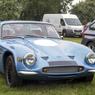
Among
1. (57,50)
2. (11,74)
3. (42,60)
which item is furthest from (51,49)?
(11,74)

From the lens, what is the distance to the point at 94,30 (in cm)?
890

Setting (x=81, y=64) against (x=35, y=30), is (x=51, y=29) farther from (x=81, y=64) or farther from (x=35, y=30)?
(x=81, y=64)

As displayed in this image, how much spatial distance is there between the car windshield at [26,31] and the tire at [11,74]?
1066mm

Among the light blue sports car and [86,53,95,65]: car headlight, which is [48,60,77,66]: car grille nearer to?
the light blue sports car

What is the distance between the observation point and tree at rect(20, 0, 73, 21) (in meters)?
50.9

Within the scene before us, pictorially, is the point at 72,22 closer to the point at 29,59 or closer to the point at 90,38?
the point at 90,38

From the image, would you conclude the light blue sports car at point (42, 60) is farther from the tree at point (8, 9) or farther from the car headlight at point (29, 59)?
the tree at point (8, 9)

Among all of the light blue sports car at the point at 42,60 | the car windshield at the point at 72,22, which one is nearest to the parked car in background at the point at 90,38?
the light blue sports car at the point at 42,60

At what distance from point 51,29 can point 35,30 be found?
56cm

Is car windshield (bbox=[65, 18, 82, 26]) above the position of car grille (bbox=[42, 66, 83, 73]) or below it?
below

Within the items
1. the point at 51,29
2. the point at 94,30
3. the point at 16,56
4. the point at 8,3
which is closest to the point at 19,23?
the point at 51,29

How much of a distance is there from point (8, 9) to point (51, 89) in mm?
49435

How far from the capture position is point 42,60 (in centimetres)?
443

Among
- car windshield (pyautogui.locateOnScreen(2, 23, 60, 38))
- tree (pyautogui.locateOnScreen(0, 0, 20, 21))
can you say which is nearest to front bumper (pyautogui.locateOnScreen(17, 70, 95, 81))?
car windshield (pyautogui.locateOnScreen(2, 23, 60, 38))
